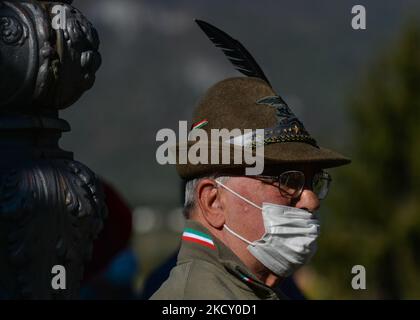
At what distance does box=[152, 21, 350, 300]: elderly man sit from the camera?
11.5 ft

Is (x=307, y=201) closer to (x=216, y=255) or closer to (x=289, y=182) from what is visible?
(x=289, y=182)

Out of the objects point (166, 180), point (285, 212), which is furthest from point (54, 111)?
point (166, 180)

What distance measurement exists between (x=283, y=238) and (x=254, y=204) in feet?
0.53

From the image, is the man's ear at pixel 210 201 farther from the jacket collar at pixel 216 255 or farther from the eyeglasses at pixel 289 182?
the eyeglasses at pixel 289 182

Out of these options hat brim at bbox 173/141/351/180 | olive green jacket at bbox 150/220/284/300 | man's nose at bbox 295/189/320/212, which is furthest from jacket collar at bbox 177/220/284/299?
man's nose at bbox 295/189/320/212

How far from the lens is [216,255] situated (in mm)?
3492

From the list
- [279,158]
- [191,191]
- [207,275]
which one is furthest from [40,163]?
[279,158]

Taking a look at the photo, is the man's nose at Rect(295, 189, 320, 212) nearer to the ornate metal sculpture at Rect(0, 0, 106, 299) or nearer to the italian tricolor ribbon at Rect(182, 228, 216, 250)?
the italian tricolor ribbon at Rect(182, 228, 216, 250)

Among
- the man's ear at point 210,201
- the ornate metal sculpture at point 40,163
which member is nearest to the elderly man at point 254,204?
the man's ear at point 210,201

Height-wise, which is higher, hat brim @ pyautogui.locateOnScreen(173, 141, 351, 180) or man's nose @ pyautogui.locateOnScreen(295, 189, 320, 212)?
hat brim @ pyautogui.locateOnScreen(173, 141, 351, 180)

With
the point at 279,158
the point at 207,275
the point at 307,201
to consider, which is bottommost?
the point at 207,275

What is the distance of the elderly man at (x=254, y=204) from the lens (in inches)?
138

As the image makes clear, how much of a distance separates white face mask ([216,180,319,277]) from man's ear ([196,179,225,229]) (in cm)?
3

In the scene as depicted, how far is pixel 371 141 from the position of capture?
56.9 ft
